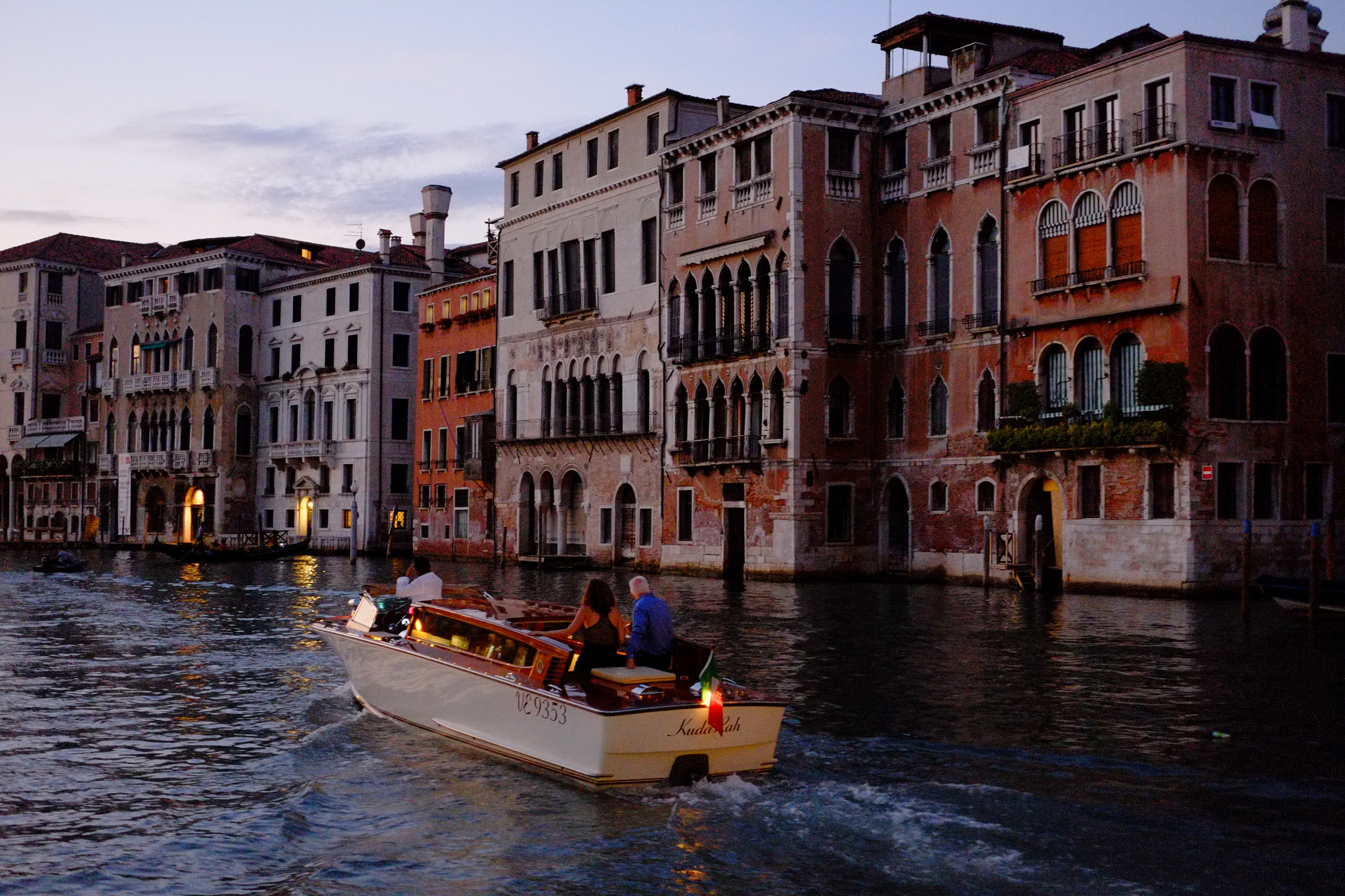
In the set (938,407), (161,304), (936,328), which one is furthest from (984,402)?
(161,304)

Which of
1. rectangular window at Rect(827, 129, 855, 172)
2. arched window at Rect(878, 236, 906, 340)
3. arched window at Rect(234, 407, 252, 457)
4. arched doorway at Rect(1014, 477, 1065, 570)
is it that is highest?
rectangular window at Rect(827, 129, 855, 172)

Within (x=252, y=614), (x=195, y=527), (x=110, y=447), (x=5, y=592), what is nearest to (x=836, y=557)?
(x=252, y=614)

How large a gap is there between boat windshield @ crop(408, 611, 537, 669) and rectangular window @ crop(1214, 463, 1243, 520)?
19.2 m

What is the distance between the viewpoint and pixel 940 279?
34.0 m

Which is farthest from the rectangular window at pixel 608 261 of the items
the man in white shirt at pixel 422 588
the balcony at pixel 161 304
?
the man in white shirt at pixel 422 588

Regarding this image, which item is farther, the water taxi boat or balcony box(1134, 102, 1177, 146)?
balcony box(1134, 102, 1177, 146)

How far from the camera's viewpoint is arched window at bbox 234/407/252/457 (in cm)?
6225

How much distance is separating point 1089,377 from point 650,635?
68.6ft

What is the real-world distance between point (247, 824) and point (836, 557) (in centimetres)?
2660

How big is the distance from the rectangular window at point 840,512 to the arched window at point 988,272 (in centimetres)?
545

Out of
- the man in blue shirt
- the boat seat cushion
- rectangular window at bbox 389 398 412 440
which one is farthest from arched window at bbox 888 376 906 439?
rectangular window at bbox 389 398 412 440

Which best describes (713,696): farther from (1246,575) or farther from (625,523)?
(625,523)

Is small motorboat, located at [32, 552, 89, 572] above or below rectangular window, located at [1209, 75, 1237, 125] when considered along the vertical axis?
below

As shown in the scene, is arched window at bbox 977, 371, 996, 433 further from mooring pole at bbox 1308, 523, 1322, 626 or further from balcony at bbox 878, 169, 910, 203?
mooring pole at bbox 1308, 523, 1322, 626
